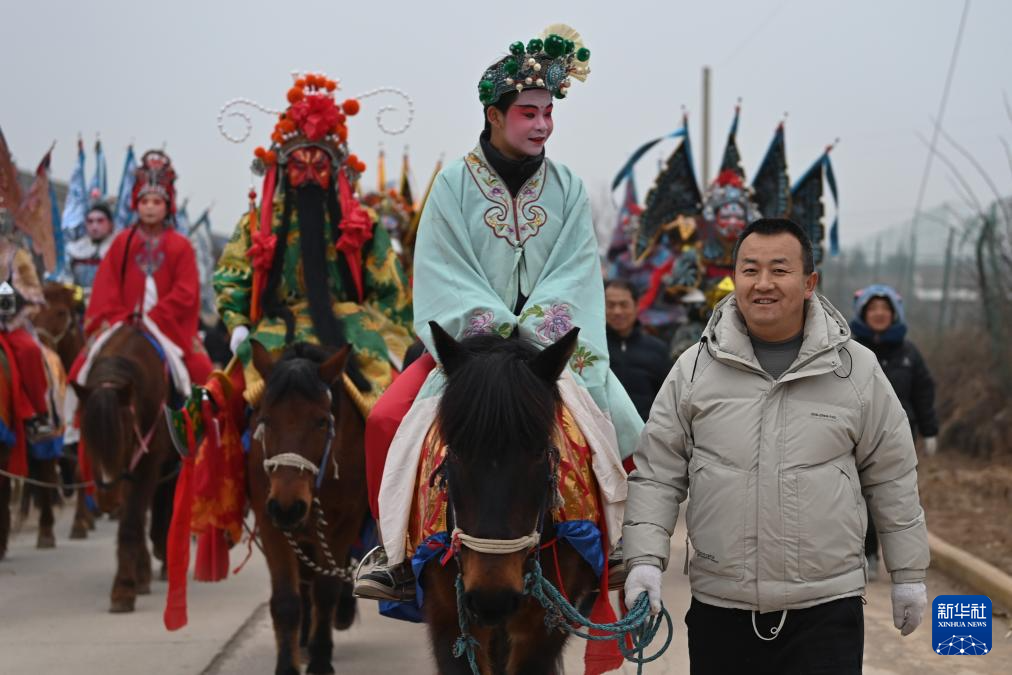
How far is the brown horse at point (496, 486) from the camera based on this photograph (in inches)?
139

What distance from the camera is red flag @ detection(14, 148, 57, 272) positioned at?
959 cm

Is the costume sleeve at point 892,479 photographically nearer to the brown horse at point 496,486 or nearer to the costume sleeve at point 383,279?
the brown horse at point 496,486

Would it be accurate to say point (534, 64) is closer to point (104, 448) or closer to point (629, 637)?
point (629, 637)

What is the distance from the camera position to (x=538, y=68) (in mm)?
4660

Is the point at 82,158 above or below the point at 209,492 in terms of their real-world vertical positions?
above

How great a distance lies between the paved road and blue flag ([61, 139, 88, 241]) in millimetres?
6597

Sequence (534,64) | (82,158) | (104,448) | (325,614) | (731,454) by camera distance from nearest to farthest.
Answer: (731,454)
(534,64)
(325,614)
(104,448)
(82,158)

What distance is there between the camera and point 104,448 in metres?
8.11

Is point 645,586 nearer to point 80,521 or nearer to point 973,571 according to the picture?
point 973,571

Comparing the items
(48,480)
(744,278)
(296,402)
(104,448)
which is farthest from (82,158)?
(744,278)

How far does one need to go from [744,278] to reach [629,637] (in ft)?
4.13

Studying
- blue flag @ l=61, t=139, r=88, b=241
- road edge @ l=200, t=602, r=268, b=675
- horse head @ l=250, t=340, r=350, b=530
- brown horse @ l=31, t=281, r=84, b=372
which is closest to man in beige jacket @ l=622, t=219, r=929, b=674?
horse head @ l=250, t=340, r=350, b=530

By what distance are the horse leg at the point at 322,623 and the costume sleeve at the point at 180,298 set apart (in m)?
3.19

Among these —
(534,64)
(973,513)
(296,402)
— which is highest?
(534,64)
